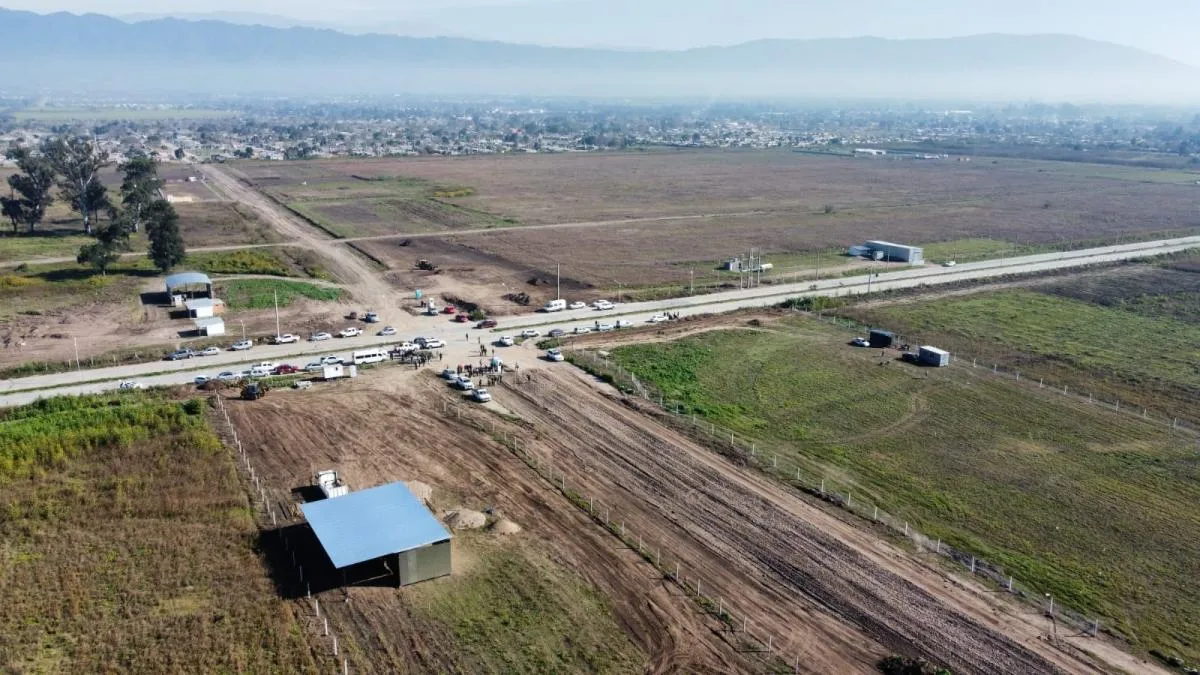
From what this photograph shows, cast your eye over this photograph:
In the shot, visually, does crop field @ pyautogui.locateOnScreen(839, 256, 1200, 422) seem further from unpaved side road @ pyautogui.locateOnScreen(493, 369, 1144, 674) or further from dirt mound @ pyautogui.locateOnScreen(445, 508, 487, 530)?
dirt mound @ pyautogui.locateOnScreen(445, 508, 487, 530)

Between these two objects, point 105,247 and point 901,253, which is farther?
point 901,253

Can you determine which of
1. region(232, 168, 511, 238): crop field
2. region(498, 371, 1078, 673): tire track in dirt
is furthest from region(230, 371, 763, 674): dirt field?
region(232, 168, 511, 238): crop field

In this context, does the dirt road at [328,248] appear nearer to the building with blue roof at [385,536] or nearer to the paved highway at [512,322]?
the paved highway at [512,322]

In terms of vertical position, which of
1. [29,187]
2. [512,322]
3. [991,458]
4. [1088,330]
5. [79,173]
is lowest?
[991,458]

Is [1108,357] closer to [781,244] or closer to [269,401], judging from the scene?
[781,244]

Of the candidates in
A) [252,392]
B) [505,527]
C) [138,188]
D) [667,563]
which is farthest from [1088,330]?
[138,188]

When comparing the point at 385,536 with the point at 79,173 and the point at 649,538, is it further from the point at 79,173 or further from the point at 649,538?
the point at 79,173

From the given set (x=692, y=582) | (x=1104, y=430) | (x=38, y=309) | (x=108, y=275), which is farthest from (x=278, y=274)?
(x=1104, y=430)
